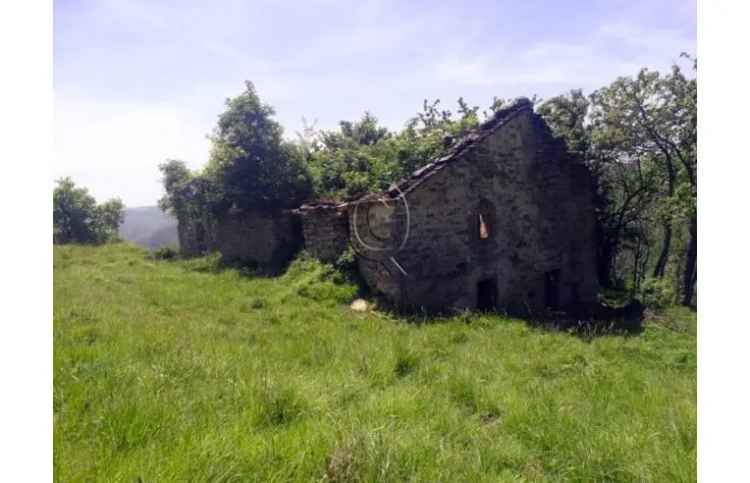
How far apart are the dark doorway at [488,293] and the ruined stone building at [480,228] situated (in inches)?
1.0

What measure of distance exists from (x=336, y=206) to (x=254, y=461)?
29.4 ft

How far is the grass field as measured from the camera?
2.85 meters

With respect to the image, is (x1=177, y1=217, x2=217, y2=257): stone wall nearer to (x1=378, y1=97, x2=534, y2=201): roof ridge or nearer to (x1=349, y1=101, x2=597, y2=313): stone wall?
(x1=378, y1=97, x2=534, y2=201): roof ridge

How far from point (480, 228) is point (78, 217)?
28104mm

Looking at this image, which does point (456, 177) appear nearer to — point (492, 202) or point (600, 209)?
point (492, 202)

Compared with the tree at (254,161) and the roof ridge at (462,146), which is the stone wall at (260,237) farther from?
the roof ridge at (462,146)

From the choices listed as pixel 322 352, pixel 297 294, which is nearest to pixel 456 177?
pixel 297 294

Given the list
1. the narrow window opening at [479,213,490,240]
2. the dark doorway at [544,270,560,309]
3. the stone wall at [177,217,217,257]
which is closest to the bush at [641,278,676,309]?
the dark doorway at [544,270,560,309]

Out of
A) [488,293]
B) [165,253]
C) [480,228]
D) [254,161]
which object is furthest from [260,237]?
[488,293]

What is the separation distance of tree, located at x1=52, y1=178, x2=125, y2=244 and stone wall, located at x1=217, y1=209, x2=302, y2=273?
16468mm

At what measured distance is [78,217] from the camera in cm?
2950

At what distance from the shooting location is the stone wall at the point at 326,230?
38.1 ft

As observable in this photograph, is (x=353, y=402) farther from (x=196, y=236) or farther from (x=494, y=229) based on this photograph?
(x=196, y=236)

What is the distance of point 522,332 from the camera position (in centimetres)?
864
